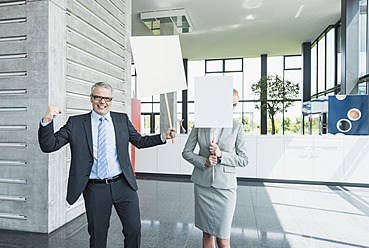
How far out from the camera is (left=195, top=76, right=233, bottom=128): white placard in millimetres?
1798

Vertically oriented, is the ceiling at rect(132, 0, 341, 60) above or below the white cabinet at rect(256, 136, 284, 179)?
above

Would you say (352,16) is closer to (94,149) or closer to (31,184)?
(94,149)

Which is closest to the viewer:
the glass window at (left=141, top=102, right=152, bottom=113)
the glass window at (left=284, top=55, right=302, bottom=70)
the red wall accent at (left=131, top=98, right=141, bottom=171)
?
the red wall accent at (left=131, top=98, right=141, bottom=171)

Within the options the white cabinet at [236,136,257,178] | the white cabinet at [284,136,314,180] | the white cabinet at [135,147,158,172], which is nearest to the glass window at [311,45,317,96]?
the white cabinet at [284,136,314,180]

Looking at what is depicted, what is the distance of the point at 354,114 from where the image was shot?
18.2ft

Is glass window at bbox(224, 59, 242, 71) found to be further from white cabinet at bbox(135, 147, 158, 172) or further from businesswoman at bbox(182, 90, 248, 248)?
businesswoman at bbox(182, 90, 248, 248)

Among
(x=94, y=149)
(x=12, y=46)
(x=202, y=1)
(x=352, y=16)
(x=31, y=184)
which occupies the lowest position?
(x=31, y=184)

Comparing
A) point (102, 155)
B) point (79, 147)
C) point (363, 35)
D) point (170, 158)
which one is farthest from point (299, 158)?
point (79, 147)

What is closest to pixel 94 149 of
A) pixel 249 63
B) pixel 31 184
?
pixel 31 184

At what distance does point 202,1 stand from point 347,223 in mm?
5732

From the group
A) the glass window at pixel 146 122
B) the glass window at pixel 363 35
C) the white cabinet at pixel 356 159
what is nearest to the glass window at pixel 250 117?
the glass window at pixel 146 122

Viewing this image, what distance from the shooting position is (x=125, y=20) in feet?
15.6

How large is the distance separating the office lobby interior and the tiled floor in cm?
2

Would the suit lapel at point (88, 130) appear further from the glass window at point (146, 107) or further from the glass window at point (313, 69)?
the glass window at point (146, 107)
